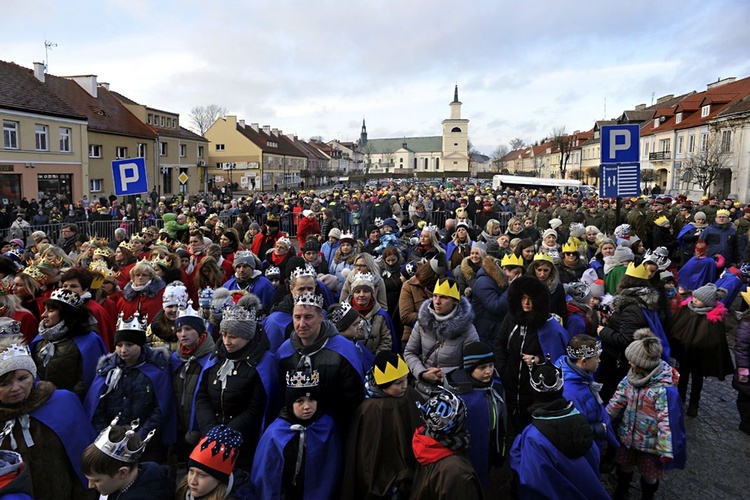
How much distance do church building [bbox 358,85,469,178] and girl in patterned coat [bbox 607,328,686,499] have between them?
12130cm

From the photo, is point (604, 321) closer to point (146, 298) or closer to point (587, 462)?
point (587, 462)

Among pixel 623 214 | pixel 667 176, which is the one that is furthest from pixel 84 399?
pixel 667 176

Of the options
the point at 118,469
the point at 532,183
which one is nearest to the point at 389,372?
the point at 118,469

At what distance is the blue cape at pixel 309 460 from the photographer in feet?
10.7

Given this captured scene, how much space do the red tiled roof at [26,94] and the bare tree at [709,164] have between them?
151 ft

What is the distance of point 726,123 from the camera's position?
129 ft

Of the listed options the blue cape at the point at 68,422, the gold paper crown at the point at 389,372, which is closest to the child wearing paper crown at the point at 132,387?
the blue cape at the point at 68,422

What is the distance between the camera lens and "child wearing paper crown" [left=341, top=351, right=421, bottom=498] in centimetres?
327

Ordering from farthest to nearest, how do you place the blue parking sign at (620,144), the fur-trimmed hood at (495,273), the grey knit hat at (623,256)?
the blue parking sign at (620,144) < the grey knit hat at (623,256) < the fur-trimmed hood at (495,273)

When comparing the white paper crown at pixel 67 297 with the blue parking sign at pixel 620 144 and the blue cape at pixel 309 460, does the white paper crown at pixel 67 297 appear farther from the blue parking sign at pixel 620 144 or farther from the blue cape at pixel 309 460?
the blue parking sign at pixel 620 144

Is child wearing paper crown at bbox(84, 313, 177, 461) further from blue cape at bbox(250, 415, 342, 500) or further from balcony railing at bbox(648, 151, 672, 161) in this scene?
balcony railing at bbox(648, 151, 672, 161)

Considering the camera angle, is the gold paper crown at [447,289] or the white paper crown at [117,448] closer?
the white paper crown at [117,448]

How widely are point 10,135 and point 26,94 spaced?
3.80 meters

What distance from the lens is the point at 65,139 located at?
3241 cm
